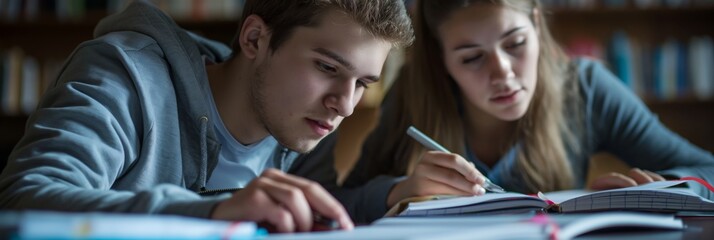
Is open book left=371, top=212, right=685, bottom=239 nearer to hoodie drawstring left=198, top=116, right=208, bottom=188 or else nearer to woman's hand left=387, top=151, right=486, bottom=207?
woman's hand left=387, top=151, right=486, bottom=207

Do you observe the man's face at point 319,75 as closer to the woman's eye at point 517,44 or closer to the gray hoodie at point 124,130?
the gray hoodie at point 124,130

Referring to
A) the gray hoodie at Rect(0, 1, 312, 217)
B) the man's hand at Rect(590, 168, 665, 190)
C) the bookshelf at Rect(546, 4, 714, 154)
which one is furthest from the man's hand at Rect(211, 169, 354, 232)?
the bookshelf at Rect(546, 4, 714, 154)

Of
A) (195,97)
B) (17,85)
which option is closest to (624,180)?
(195,97)

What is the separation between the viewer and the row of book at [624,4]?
2586mm

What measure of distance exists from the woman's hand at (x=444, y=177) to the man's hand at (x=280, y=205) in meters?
0.41

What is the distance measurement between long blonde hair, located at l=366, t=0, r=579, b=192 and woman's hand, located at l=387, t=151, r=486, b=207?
1.09ft

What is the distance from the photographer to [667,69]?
2.63 m

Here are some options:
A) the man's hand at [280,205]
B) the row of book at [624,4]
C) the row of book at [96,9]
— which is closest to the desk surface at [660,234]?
the man's hand at [280,205]

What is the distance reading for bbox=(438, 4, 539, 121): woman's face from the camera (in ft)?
4.40

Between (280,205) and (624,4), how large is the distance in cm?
229

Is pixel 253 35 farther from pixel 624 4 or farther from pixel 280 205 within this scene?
pixel 624 4

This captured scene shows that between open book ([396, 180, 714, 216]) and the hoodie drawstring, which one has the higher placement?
open book ([396, 180, 714, 216])

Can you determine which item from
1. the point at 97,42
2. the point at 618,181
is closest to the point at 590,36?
the point at 618,181

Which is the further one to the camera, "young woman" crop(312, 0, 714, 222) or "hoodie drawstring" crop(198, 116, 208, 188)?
"young woman" crop(312, 0, 714, 222)
